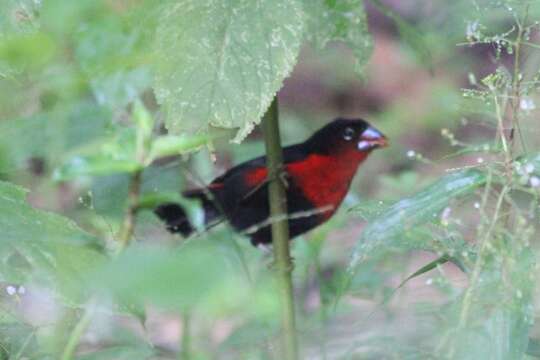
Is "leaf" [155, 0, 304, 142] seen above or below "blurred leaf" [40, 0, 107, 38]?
above

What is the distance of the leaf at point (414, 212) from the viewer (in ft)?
5.98

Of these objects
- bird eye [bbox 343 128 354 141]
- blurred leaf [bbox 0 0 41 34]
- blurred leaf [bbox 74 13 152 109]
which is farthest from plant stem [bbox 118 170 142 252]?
bird eye [bbox 343 128 354 141]

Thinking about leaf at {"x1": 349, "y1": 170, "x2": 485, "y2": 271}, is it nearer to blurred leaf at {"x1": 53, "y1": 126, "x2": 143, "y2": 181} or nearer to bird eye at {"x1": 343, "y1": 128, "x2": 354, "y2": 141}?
blurred leaf at {"x1": 53, "y1": 126, "x2": 143, "y2": 181}

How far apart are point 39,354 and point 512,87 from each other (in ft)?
2.67

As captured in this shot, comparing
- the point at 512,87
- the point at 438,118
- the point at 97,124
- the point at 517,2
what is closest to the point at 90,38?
the point at 97,124

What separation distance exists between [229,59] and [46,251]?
487 millimetres

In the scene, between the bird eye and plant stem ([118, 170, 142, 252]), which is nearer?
plant stem ([118, 170, 142, 252])

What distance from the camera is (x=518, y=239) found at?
1.71 m

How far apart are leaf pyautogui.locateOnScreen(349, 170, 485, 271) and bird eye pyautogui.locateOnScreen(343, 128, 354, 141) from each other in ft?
5.98

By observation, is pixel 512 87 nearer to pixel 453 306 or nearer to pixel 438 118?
pixel 453 306

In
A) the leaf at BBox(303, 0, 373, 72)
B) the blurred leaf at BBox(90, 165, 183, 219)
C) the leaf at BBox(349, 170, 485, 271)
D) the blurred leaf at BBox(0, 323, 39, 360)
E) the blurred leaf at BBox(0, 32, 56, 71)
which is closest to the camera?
the blurred leaf at BBox(0, 32, 56, 71)

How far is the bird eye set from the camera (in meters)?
3.71

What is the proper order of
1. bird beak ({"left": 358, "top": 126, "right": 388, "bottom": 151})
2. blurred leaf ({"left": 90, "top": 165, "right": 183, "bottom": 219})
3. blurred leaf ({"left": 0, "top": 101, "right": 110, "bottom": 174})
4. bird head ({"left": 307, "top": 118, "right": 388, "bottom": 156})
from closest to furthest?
blurred leaf ({"left": 0, "top": 101, "right": 110, "bottom": 174}) → blurred leaf ({"left": 90, "top": 165, "right": 183, "bottom": 219}) → bird head ({"left": 307, "top": 118, "right": 388, "bottom": 156}) → bird beak ({"left": 358, "top": 126, "right": 388, "bottom": 151})

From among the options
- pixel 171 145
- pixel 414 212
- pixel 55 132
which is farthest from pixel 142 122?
pixel 414 212
